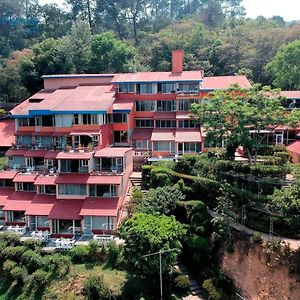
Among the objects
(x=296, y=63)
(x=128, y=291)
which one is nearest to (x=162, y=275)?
(x=128, y=291)

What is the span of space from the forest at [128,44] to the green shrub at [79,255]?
1061 inches

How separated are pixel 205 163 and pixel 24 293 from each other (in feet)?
49.0

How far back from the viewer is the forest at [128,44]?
4822cm

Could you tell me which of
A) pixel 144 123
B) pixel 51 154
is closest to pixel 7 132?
pixel 51 154

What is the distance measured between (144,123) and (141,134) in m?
2.28

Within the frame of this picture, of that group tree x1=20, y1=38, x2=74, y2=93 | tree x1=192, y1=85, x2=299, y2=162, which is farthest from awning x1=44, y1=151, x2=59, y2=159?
tree x1=20, y1=38, x2=74, y2=93

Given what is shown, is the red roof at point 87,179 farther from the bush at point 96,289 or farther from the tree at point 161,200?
the bush at point 96,289

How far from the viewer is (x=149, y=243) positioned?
22953 millimetres

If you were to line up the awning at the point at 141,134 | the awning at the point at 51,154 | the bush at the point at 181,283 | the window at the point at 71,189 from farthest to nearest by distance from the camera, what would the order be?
1. the awning at the point at 141,134
2. the awning at the point at 51,154
3. the window at the point at 71,189
4. the bush at the point at 181,283

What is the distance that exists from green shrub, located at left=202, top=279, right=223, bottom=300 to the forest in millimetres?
29395

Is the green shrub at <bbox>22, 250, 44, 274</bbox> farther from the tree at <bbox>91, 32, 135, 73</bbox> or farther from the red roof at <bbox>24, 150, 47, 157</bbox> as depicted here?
the tree at <bbox>91, 32, 135, 73</bbox>

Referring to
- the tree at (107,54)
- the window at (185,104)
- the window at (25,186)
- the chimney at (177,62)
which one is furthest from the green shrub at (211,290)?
the tree at (107,54)

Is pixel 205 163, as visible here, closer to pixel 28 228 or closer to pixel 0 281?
pixel 28 228

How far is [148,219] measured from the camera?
24594mm
